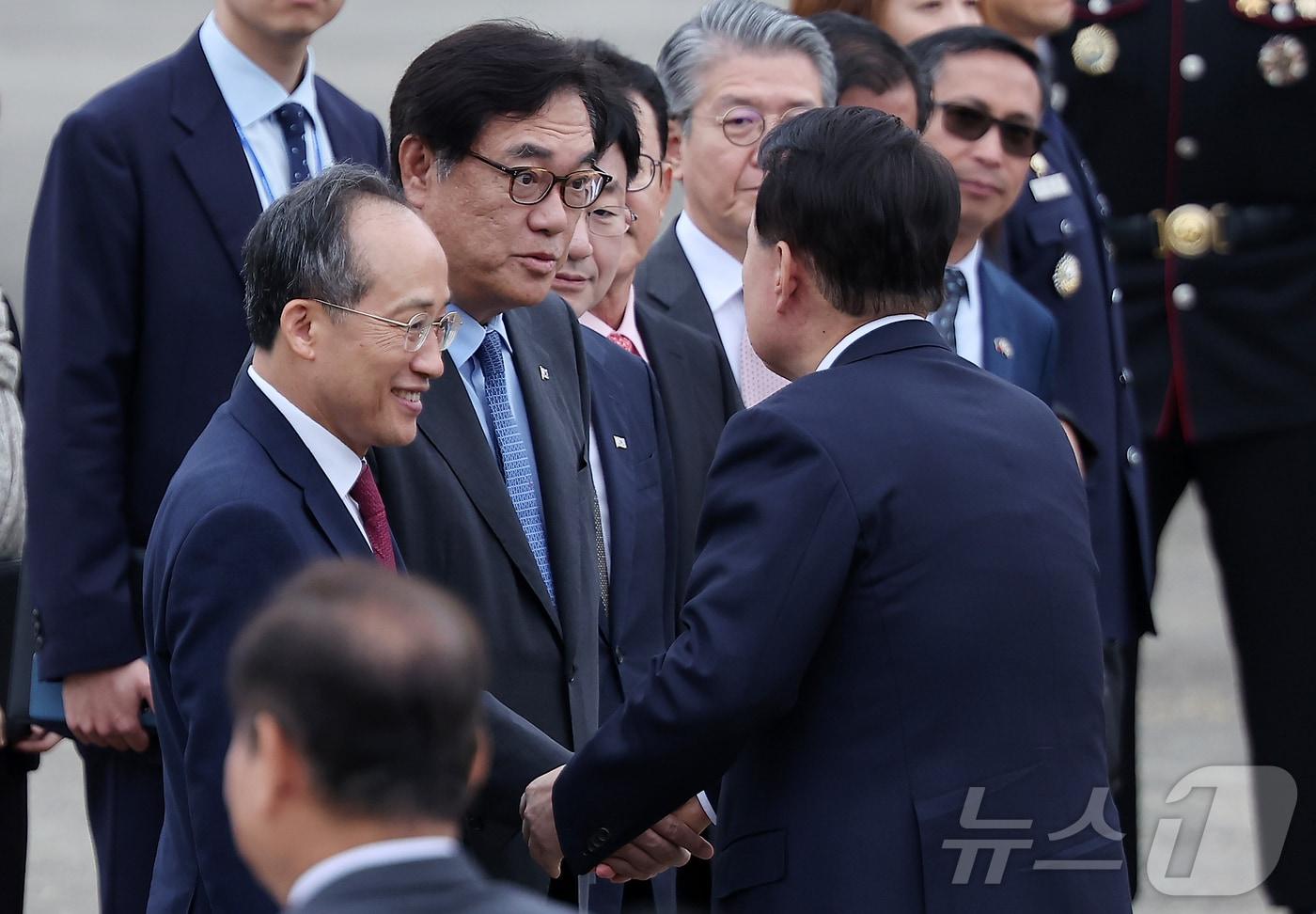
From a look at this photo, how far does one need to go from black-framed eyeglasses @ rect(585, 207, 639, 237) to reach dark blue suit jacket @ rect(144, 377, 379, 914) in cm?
126

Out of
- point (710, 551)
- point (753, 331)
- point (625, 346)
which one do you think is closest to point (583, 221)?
point (625, 346)

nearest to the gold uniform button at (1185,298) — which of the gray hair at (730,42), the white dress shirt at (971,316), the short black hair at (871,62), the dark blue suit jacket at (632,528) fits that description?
the white dress shirt at (971,316)

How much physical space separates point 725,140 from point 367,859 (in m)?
2.79

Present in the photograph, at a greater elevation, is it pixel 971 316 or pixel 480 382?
pixel 480 382

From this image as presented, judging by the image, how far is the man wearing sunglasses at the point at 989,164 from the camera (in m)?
4.67

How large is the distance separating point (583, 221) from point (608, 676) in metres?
0.87

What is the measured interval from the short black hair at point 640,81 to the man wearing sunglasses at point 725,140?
0.09m

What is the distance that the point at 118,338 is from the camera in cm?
367

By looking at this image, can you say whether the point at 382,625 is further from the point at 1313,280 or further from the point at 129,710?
the point at 1313,280

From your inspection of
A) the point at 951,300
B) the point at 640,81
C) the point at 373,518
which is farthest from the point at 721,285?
the point at 373,518

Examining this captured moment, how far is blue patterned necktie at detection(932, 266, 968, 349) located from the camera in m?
4.62

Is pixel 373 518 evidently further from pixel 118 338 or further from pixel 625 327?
pixel 625 327

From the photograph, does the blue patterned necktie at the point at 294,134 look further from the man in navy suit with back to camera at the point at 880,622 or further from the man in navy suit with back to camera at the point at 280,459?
the man in navy suit with back to camera at the point at 880,622

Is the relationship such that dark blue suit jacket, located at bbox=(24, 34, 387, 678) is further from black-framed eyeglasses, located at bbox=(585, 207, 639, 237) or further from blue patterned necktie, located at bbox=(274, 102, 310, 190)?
black-framed eyeglasses, located at bbox=(585, 207, 639, 237)
